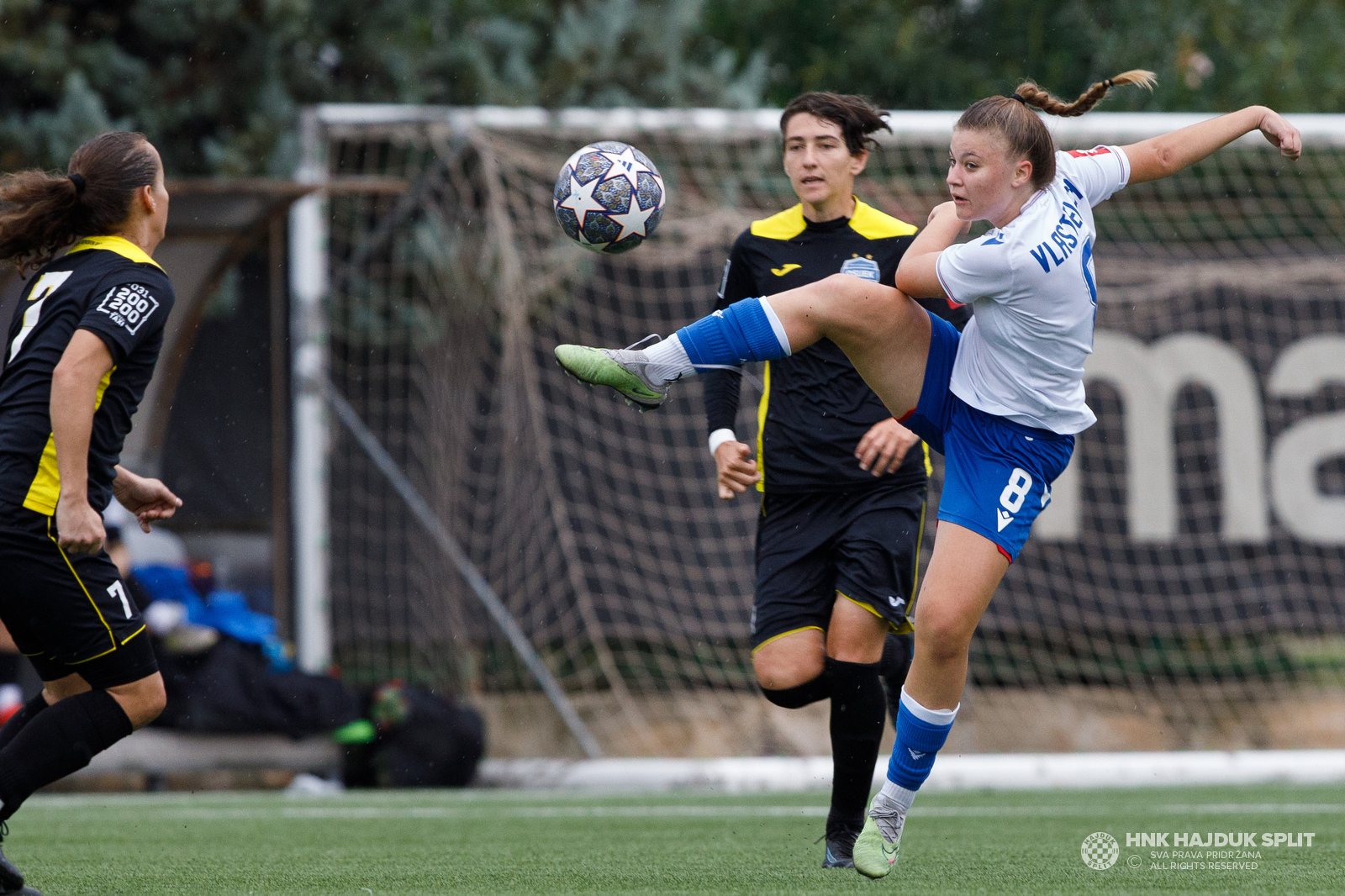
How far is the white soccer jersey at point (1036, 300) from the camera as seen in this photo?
142 inches

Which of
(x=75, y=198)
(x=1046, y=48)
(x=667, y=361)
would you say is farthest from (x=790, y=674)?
(x=1046, y=48)

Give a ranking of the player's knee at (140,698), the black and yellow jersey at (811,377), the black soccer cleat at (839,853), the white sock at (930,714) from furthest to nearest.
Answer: the black and yellow jersey at (811,377)
the black soccer cleat at (839,853)
the white sock at (930,714)
the player's knee at (140,698)

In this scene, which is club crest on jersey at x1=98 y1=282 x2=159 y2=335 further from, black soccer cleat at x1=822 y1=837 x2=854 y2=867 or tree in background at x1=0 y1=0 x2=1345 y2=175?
tree in background at x1=0 y1=0 x2=1345 y2=175

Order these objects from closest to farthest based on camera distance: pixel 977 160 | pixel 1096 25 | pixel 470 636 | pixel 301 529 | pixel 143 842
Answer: pixel 977 160 < pixel 143 842 < pixel 301 529 < pixel 470 636 < pixel 1096 25

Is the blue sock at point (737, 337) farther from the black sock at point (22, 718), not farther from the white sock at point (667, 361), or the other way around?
the black sock at point (22, 718)

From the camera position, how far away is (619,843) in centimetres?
496

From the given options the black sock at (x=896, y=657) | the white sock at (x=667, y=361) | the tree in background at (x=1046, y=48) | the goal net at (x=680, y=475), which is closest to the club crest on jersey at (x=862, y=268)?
the white sock at (x=667, y=361)

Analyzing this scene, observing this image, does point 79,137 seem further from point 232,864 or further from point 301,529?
point 232,864

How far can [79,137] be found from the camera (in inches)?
365

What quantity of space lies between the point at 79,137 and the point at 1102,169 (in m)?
7.33

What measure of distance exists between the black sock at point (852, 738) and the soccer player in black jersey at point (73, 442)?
1.86m

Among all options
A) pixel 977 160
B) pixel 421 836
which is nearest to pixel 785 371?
pixel 977 160

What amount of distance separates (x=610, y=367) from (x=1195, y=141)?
5.31ft

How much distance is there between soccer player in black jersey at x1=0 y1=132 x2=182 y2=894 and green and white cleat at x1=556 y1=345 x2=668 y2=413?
978 millimetres
